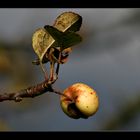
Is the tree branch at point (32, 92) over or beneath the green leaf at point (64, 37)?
beneath

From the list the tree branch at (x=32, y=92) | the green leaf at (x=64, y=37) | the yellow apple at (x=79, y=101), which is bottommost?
the yellow apple at (x=79, y=101)

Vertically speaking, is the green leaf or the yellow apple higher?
the green leaf

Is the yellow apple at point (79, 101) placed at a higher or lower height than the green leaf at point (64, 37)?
lower

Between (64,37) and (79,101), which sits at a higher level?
(64,37)

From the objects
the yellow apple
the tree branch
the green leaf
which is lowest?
the yellow apple

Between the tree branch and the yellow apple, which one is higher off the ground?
the tree branch

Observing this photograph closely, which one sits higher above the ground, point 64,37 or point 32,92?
point 64,37

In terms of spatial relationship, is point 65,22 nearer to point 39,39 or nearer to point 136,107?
point 39,39

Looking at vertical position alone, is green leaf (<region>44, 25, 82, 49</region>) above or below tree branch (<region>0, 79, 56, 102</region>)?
above

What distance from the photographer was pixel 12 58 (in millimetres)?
2268

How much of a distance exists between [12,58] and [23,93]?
3.11ft

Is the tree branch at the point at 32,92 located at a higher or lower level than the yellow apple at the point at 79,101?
higher
